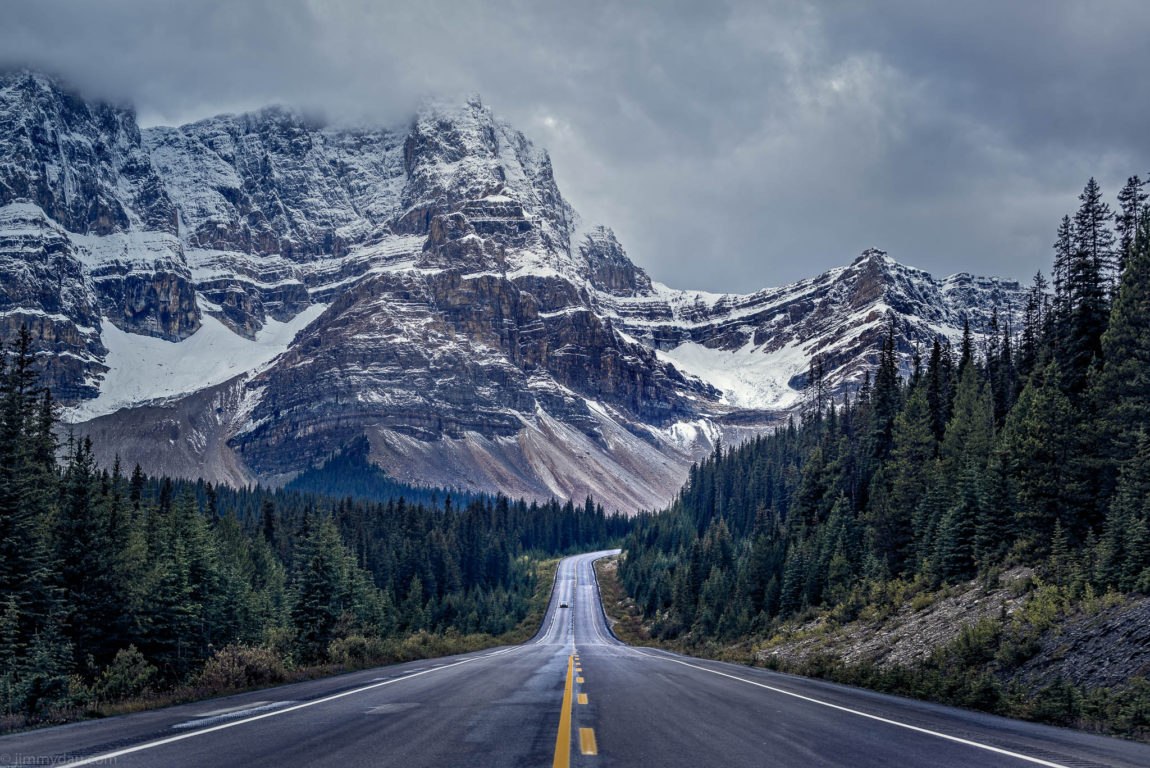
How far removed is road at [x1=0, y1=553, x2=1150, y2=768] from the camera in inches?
383

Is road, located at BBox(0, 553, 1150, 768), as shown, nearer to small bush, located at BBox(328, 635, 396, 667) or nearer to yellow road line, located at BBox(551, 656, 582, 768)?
yellow road line, located at BBox(551, 656, 582, 768)

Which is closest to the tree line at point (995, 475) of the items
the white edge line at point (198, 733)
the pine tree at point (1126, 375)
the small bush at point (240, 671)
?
the pine tree at point (1126, 375)

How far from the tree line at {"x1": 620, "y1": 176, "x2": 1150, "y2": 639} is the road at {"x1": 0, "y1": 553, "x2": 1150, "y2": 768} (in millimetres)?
12931

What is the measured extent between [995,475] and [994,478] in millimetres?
144

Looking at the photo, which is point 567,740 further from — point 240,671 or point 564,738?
point 240,671

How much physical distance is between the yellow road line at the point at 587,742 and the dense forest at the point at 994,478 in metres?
17.9

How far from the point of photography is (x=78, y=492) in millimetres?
38250

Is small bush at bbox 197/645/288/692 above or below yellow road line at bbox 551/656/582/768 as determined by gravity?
below

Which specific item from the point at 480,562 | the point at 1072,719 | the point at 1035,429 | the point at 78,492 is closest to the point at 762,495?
the point at 480,562

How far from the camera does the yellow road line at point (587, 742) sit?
10.1 metres

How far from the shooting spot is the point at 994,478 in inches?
1475

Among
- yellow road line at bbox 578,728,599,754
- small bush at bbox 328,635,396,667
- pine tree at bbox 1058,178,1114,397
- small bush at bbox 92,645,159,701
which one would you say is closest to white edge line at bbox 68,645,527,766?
yellow road line at bbox 578,728,599,754

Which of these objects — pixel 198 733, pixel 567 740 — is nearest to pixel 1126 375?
pixel 567 740

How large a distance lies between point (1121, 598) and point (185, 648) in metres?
39.5
